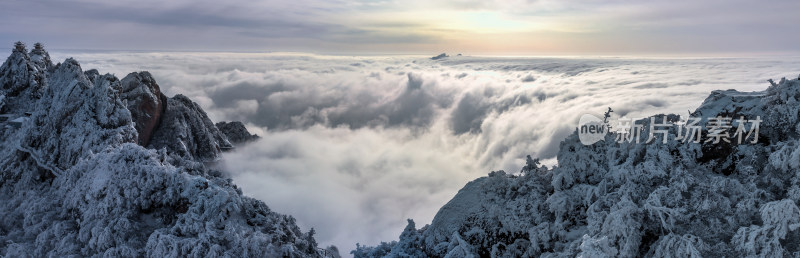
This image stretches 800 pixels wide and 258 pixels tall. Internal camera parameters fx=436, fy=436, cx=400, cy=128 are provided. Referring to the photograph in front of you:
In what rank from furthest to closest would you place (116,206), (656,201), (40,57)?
(40,57), (116,206), (656,201)

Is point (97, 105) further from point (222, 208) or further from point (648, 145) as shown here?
point (648, 145)

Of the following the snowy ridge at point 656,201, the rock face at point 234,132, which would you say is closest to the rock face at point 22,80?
the snowy ridge at point 656,201

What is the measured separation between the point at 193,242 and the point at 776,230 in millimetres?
16969

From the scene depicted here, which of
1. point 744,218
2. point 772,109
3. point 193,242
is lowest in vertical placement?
point 193,242

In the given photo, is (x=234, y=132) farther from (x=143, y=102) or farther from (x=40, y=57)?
(x=40, y=57)

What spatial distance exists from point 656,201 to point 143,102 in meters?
44.5

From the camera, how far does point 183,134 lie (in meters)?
46.4

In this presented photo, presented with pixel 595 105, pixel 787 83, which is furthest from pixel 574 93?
pixel 787 83

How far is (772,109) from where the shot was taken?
13.5 metres

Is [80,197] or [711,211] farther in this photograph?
[80,197]

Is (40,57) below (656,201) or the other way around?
the other way around

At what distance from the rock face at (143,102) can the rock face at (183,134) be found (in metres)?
0.88

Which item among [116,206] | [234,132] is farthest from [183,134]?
[234,132]

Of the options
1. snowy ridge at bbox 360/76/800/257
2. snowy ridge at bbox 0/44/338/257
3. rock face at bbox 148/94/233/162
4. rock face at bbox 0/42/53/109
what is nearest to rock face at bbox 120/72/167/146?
rock face at bbox 148/94/233/162
